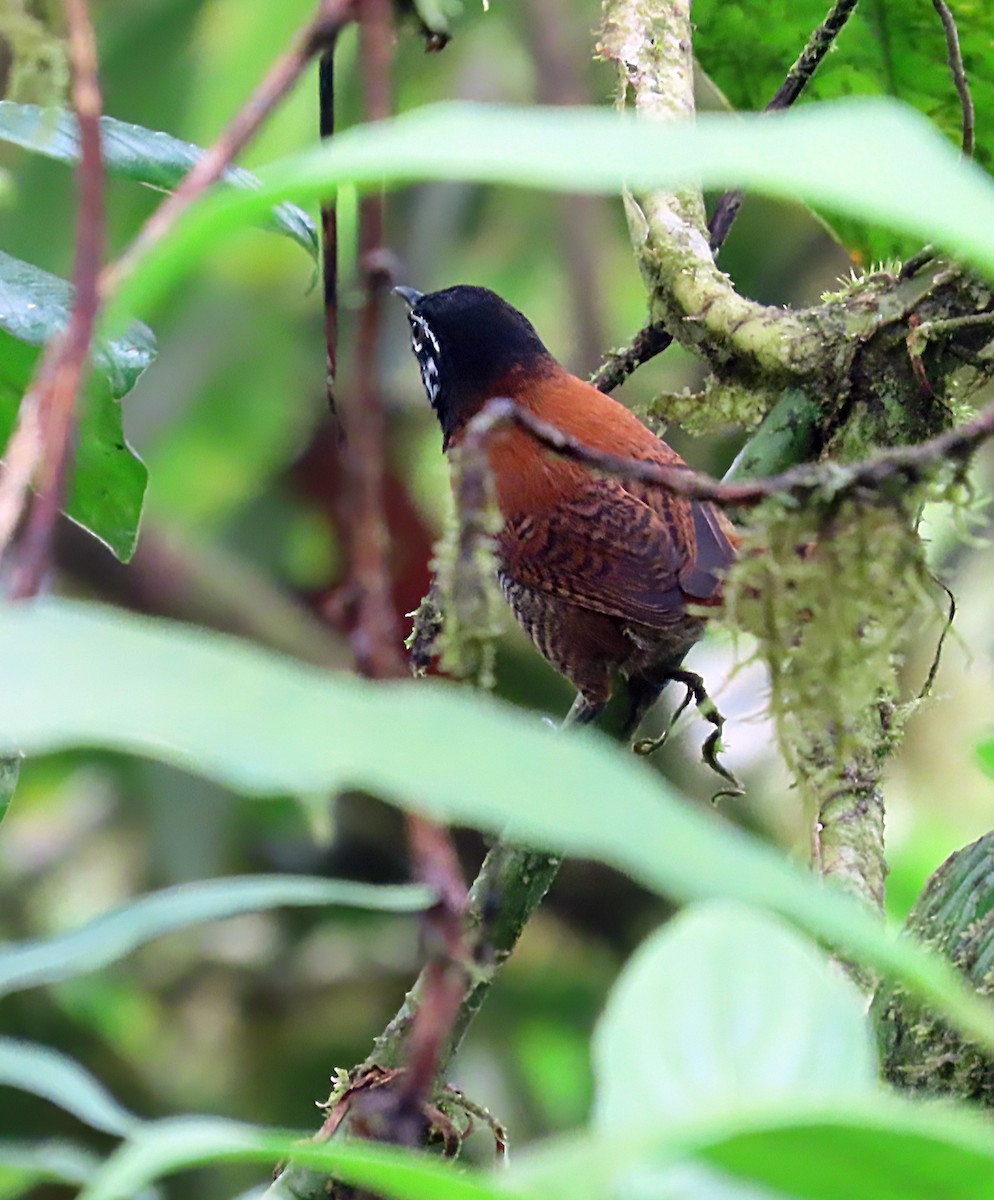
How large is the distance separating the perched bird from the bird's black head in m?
0.09

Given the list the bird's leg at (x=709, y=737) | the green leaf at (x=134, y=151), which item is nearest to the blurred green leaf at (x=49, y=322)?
the green leaf at (x=134, y=151)

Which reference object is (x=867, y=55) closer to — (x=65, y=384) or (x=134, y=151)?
(x=134, y=151)

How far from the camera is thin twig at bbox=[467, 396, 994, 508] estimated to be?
0.78m

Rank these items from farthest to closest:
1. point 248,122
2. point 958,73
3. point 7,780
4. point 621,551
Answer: point 621,551 < point 958,73 < point 7,780 < point 248,122

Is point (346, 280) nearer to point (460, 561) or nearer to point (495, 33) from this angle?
point (495, 33)

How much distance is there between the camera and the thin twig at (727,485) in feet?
2.56

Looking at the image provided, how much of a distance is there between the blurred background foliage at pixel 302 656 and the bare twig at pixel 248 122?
2.38 meters

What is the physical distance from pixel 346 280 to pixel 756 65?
73.6 inches

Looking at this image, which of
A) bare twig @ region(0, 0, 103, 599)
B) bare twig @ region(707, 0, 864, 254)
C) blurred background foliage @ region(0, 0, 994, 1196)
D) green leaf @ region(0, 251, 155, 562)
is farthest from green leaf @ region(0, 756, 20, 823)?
blurred background foliage @ region(0, 0, 994, 1196)

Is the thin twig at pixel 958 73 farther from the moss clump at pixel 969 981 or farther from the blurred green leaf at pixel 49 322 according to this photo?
the blurred green leaf at pixel 49 322

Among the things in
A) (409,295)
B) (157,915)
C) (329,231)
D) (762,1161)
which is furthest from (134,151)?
(409,295)

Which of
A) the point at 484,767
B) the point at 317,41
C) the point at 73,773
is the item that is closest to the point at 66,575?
the point at 73,773

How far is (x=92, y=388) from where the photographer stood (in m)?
1.26

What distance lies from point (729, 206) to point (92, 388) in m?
0.93
